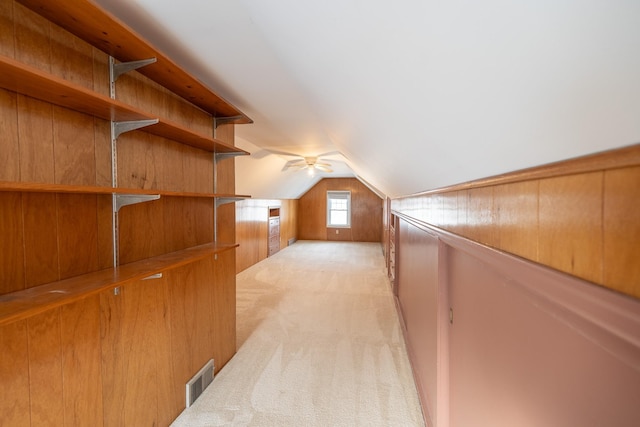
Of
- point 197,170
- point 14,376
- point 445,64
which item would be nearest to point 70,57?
point 197,170

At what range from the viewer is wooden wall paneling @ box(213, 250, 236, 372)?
212 cm

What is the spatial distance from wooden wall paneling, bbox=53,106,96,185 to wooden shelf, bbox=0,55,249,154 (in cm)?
4

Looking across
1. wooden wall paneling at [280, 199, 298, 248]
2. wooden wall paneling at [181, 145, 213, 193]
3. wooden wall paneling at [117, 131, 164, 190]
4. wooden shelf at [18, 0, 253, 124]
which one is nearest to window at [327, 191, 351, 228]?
wooden wall paneling at [280, 199, 298, 248]

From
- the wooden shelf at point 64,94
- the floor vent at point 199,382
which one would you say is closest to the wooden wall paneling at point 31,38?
the wooden shelf at point 64,94

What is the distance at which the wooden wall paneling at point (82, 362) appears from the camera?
1.10 m

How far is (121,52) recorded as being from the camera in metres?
1.27

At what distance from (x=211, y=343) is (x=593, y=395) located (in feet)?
6.83

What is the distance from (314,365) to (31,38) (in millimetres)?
2336

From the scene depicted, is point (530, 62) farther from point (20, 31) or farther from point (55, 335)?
point (55, 335)

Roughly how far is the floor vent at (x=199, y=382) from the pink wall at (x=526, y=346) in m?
1.40

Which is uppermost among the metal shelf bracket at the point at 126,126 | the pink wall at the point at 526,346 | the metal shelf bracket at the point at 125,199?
Result: the metal shelf bracket at the point at 126,126

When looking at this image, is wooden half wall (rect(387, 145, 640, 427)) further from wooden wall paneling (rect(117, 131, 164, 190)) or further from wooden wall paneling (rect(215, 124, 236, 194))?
wooden wall paneling (rect(215, 124, 236, 194))

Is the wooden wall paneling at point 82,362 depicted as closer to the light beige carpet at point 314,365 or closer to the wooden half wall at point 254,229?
the light beige carpet at point 314,365

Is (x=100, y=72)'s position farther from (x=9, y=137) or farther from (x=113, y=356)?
(x=113, y=356)
